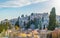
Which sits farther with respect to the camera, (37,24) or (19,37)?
(37,24)

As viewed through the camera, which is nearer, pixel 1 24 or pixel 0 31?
pixel 0 31

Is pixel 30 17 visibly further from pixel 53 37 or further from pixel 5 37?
pixel 53 37

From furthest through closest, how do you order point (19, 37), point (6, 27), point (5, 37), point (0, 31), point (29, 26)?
point (29, 26) → point (6, 27) → point (0, 31) → point (5, 37) → point (19, 37)

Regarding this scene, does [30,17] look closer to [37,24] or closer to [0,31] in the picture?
[37,24]

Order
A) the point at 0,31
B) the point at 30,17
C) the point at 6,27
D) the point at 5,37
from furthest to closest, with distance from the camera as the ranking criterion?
the point at 30,17 → the point at 6,27 → the point at 0,31 → the point at 5,37

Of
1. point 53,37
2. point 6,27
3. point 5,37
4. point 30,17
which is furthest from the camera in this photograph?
point 30,17

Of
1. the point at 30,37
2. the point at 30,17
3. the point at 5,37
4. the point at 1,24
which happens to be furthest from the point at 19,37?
the point at 30,17

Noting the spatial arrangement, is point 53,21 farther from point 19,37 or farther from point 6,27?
point 19,37

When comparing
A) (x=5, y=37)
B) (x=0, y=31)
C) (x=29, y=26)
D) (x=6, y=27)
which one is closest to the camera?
(x=5, y=37)

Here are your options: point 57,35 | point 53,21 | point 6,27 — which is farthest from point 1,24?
point 57,35
